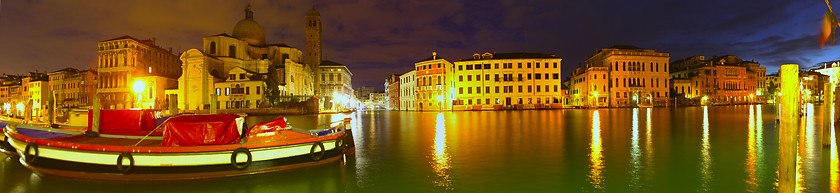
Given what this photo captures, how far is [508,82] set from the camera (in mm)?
60094

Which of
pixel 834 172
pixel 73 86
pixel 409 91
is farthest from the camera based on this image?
pixel 409 91

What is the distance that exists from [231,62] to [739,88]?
312 feet

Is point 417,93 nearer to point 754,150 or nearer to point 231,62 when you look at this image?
point 231,62

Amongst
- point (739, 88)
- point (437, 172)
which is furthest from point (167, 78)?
point (739, 88)

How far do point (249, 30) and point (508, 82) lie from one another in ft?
143

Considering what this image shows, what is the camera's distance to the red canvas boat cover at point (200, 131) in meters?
9.26

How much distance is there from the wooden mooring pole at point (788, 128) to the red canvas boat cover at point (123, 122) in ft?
50.3

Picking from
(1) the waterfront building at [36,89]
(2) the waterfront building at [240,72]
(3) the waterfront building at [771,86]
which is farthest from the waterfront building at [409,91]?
(3) the waterfront building at [771,86]

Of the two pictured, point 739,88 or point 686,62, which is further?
point 686,62

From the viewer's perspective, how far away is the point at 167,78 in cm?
5600

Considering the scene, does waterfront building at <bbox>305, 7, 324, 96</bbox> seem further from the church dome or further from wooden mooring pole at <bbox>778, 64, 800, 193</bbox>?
wooden mooring pole at <bbox>778, 64, 800, 193</bbox>

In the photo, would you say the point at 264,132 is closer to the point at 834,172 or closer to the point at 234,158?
the point at 234,158

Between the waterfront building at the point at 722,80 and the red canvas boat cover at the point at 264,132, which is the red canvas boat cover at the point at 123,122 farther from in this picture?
the waterfront building at the point at 722,80

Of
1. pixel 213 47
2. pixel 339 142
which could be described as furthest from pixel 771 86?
pixel 213 47
